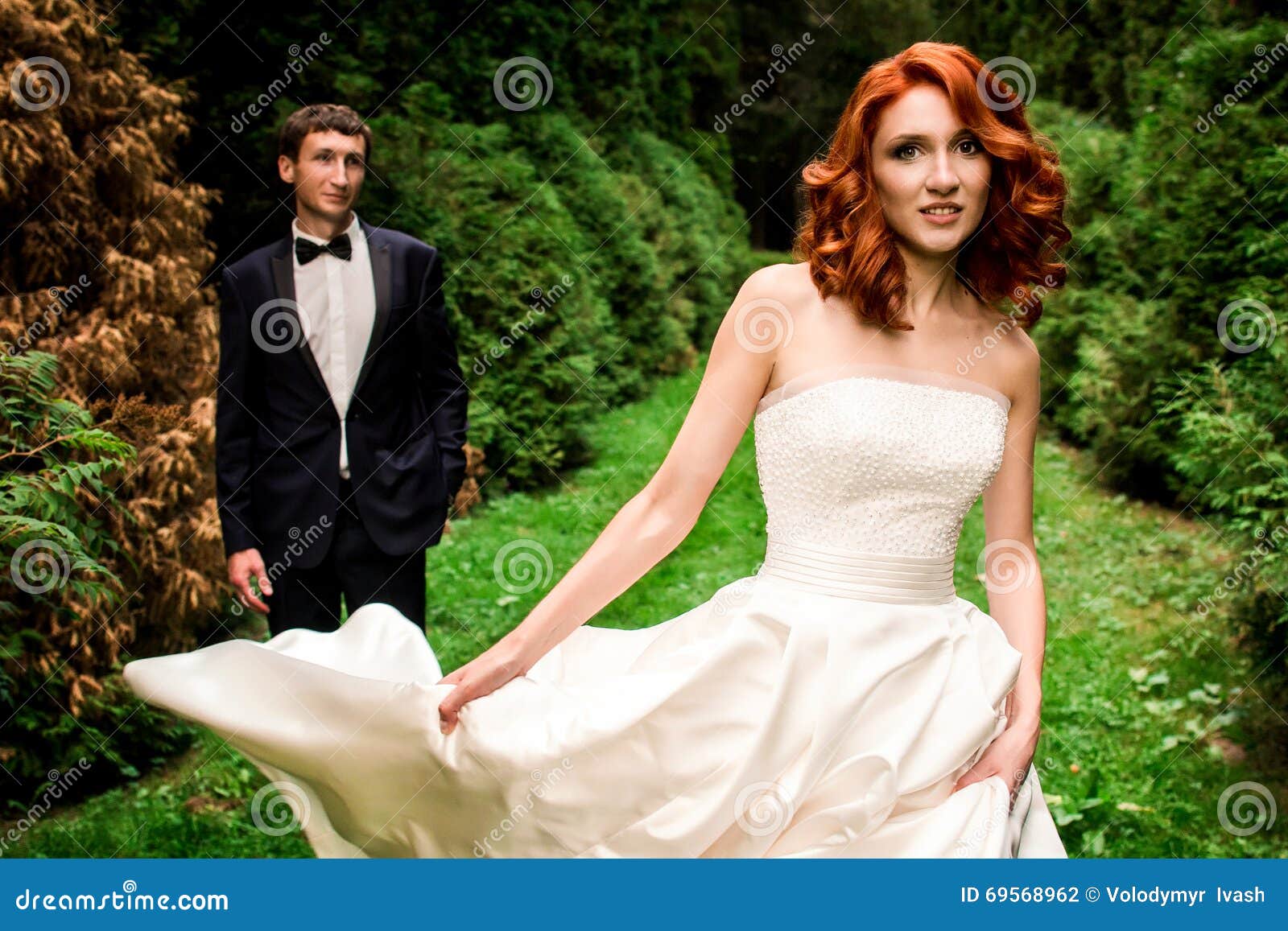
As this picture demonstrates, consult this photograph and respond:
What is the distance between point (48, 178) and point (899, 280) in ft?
12.8

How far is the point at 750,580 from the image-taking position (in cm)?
253

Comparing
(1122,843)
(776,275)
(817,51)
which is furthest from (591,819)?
(817,51)

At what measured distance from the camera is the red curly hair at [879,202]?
240 centimetres

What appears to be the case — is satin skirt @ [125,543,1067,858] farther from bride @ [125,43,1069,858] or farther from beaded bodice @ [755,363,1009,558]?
beaded bodice @ [755,363,1009,558]

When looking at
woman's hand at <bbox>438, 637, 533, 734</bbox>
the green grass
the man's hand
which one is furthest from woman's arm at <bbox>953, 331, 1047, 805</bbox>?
the green grass

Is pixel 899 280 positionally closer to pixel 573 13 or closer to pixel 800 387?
pixel 800 387

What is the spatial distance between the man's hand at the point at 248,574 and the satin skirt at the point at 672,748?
1.58 metres

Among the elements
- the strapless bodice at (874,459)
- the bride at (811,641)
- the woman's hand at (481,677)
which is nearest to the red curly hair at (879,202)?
the bride at (811,641)

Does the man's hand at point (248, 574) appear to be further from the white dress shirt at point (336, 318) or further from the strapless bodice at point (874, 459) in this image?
the strapless bodice at point (874, 459)

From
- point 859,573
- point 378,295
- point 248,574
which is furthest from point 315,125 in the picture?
point 859,573

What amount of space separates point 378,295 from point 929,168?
214cm

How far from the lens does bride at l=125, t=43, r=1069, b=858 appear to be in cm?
224

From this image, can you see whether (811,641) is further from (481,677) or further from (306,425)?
(306,425)

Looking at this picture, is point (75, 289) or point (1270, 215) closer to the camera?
point (75, 289)
